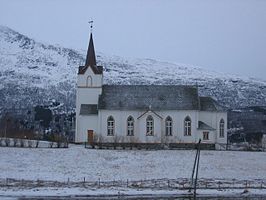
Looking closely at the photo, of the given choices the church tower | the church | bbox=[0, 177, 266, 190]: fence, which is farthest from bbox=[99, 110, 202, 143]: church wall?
bbox=[0, 177, 266, 190]: fence

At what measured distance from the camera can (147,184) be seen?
33188mm

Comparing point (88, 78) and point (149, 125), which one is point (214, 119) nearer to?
point (149, 125)

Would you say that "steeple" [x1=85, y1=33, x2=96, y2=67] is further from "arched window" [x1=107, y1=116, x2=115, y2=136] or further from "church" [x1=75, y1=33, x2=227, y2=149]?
"arched window" [x1=107, y1=116, x2=115, y2=136]

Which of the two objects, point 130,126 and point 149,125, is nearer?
point 149,125

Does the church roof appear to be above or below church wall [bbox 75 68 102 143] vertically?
above

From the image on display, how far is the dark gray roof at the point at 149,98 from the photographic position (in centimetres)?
Result: 6444

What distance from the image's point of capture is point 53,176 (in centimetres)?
3647

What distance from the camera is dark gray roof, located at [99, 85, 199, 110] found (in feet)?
211

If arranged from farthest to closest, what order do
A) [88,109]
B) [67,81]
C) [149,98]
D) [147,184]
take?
[67,81] → [149,98] → [88,109] → [147,184]

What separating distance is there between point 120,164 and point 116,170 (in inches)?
123

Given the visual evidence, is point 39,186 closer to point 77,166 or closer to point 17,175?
point 17,175

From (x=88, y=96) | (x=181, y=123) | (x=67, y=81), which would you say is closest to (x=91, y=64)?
(x=88, y=96)

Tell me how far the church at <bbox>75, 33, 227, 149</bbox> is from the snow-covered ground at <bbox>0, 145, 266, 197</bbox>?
456 inches

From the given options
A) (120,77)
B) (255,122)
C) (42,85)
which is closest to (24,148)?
(255,122)
